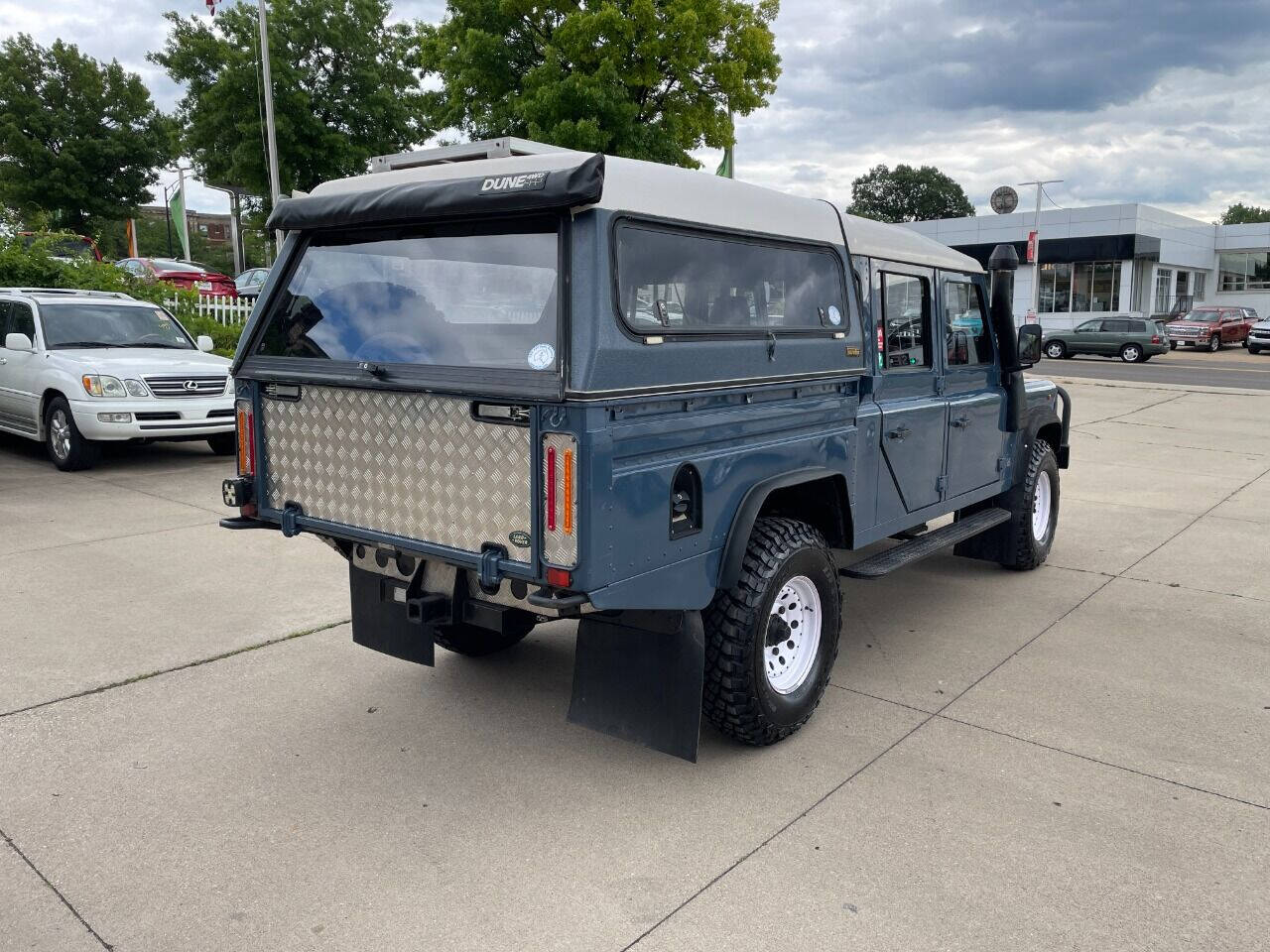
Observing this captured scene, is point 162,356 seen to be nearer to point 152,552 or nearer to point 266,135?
point 152,552

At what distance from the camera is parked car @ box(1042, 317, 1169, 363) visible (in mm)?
29844

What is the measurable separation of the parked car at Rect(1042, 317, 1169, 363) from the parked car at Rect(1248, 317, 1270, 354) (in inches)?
254

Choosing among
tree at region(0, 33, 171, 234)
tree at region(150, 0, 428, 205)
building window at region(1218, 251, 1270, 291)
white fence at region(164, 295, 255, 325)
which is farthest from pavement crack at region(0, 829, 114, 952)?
building window at region(1218, 251, 1270, 291)

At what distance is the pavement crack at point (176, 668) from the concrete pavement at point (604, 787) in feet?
0.09

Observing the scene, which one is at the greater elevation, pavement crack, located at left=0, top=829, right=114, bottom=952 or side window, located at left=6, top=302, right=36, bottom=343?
side window, located at left=6, top=302, right=36, bottom=343

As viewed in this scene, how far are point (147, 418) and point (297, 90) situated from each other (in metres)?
20.0

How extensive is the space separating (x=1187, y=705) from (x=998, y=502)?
215 cm

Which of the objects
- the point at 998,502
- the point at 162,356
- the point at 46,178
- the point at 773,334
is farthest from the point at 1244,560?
the point at 46,178

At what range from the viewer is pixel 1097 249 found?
140 feet

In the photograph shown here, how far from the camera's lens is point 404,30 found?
29141mm

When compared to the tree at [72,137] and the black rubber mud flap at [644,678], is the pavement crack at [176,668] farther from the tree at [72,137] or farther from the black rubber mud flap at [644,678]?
the tree at [72,137]

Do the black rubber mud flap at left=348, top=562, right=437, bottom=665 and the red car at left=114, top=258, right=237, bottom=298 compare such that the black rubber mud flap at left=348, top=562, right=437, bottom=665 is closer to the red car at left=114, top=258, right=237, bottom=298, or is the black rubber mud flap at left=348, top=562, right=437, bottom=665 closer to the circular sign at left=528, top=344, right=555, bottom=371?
the circular sign at left=528, top=344, right=555, bottom=371

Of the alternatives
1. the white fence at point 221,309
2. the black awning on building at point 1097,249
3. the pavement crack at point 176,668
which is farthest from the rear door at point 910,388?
the black awning on building at point 1097,249

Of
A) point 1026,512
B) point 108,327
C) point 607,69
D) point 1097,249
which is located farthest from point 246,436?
point 1097,249
